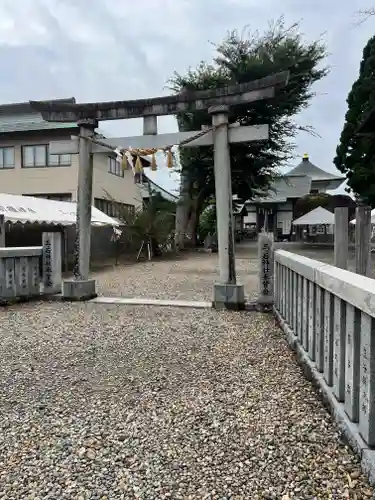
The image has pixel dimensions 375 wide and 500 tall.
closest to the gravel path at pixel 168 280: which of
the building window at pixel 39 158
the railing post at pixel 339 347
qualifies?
the railing post at pixel 339 347

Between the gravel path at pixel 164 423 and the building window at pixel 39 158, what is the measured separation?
1599cm

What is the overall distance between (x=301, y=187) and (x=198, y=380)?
31823mm

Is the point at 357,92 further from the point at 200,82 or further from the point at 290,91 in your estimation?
the point at 200,82

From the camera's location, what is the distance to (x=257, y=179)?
22281mm

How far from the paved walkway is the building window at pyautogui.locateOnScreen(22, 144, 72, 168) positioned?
628 inches

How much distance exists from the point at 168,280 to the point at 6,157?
44.6ft

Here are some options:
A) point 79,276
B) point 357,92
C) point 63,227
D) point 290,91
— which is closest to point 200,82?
point 290,91

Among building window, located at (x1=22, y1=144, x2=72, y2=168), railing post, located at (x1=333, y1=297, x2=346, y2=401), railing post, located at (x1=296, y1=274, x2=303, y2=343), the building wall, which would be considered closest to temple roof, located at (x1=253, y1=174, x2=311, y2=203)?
the building wall

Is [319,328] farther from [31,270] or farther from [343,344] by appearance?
[31,270]

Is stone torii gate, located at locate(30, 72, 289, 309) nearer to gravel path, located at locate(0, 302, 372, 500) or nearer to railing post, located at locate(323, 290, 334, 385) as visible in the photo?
gravel path, located at locate(0, 302, 372, 500)

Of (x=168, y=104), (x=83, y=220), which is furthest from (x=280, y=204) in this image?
(x=83, y=220)

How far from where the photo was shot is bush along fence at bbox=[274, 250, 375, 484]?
207 cm

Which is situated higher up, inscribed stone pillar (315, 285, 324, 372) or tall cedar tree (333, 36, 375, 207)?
tall cedar tree (333, 36, 375, 207)

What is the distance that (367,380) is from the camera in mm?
2084
